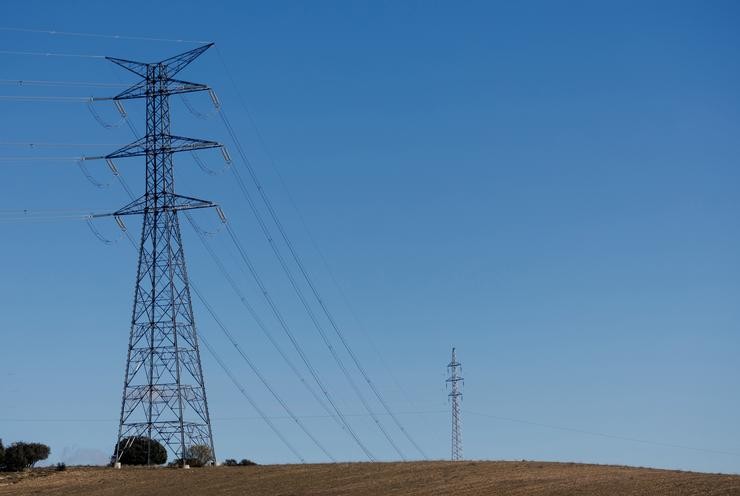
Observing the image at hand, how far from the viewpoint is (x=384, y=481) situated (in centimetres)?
6856

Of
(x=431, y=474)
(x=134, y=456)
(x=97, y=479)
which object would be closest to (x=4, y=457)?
(x=134, y=456)

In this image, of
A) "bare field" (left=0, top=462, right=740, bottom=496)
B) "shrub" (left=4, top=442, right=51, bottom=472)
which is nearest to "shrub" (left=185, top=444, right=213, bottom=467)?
"bare field" (left=0, top=462, right=740, bottom=496)

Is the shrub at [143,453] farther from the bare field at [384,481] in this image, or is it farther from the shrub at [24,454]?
the shrub at [24,454]

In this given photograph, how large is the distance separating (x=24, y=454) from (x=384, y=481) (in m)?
43.1

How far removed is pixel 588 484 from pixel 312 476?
20.6 meters

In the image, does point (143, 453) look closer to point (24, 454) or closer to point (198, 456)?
point (198, 456)

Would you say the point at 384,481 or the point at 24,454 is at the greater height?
the point at 24,454

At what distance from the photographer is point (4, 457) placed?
9781cm

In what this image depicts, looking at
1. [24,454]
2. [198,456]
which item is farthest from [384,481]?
[24,454]

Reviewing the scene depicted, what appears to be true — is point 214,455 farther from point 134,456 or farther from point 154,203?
point 154,203

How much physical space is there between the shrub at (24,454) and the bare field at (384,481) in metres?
12.3

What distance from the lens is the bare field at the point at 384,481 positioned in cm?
5975

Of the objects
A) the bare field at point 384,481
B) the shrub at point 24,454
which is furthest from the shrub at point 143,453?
the shrub at point 24,454

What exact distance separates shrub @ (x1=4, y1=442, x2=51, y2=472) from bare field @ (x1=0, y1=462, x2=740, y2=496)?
12308 mm
